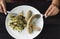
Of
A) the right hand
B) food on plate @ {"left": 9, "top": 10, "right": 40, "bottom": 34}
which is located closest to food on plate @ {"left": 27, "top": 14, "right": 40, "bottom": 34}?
food on plate @ {"left": 9, "top": 10, "right": 40, "bottom": 34}

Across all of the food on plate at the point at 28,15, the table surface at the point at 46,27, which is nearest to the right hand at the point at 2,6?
the table surface at the point at 46,27

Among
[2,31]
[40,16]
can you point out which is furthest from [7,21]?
[40,16]

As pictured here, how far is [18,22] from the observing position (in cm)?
128

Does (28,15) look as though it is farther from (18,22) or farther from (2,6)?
(2,6)

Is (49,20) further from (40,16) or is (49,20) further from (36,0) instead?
(36,0)

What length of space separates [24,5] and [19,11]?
0.05 metres

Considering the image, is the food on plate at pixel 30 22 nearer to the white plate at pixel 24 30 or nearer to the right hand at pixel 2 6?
the white plate at pixel 24 30

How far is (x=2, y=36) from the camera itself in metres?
1.32

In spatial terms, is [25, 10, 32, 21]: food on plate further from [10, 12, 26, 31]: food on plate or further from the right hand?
the right hand

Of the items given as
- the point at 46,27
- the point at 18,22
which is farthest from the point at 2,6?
the point at 46,27

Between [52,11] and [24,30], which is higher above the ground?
[52,11]

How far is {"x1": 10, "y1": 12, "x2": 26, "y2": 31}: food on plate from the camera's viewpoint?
4.17 ft

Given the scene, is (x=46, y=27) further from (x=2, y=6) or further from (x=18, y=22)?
(x=2, y=6)

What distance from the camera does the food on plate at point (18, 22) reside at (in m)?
1.27
